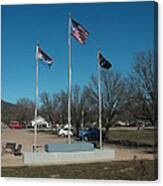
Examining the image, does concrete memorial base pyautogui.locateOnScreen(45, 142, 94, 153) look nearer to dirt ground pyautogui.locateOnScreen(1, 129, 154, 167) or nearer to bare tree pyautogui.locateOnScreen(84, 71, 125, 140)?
dirt ground pyautogui.locateOnScreen(1, 129, 154, 167)

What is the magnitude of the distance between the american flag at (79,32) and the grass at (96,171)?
1109 millimetres

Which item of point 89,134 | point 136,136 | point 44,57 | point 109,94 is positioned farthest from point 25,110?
point 136,136

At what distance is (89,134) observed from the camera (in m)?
5.99

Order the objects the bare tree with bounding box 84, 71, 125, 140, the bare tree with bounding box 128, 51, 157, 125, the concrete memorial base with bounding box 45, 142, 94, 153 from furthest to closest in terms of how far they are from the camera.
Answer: the concrete memorial base with bounding box 45, 142, 94, 153
the bare tree with bounding box 84, 71, 125, 140
the bare tree with bounding box 128, 51, 157, 125

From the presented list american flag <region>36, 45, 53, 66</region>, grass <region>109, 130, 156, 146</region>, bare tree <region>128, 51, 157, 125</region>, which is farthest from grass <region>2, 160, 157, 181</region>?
american flag <region>36, 45, 53, 66</region>

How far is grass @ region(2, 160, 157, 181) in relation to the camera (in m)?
5.81

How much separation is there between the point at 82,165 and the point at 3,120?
0.82 meters

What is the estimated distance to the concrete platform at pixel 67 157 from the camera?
6008 mm

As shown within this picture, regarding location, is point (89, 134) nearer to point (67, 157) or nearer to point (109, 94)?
point (67, 157)

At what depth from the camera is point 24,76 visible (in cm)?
607

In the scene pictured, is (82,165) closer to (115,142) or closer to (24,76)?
(115,142)

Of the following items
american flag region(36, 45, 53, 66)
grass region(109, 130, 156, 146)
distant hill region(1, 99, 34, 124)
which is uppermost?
american flag region(36, 45, 53, 66)

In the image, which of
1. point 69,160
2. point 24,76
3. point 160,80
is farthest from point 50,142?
point 160,80

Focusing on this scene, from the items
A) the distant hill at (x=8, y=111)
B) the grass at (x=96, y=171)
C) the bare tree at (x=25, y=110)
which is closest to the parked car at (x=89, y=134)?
the grass at (x=96, y=171)
